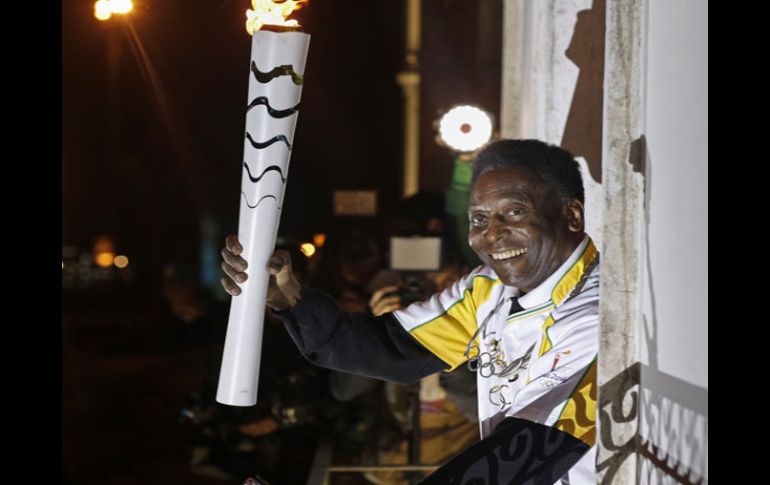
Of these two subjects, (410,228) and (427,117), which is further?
(427,117)

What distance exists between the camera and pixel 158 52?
7.96 metres

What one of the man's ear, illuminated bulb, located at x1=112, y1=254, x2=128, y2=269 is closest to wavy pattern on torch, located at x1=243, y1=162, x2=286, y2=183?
the man's ear

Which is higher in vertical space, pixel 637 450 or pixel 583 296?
pixel 583 296

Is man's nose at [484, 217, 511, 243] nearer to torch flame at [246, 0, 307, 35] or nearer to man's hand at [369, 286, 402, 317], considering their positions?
torch flame at [246, 0, 307, 35]

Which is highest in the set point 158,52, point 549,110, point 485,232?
point 158,52

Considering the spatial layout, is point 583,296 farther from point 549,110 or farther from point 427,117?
point 427,117

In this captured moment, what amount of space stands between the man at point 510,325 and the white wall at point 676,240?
23 cm

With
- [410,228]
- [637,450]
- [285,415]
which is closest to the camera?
[637,450]

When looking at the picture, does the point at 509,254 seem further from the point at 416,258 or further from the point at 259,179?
the point at 416,258

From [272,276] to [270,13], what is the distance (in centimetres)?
76

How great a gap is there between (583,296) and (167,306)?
13544mm

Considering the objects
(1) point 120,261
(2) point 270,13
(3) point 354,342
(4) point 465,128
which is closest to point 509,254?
(3) point 354,342

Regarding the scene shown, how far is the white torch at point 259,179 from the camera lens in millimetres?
3008
